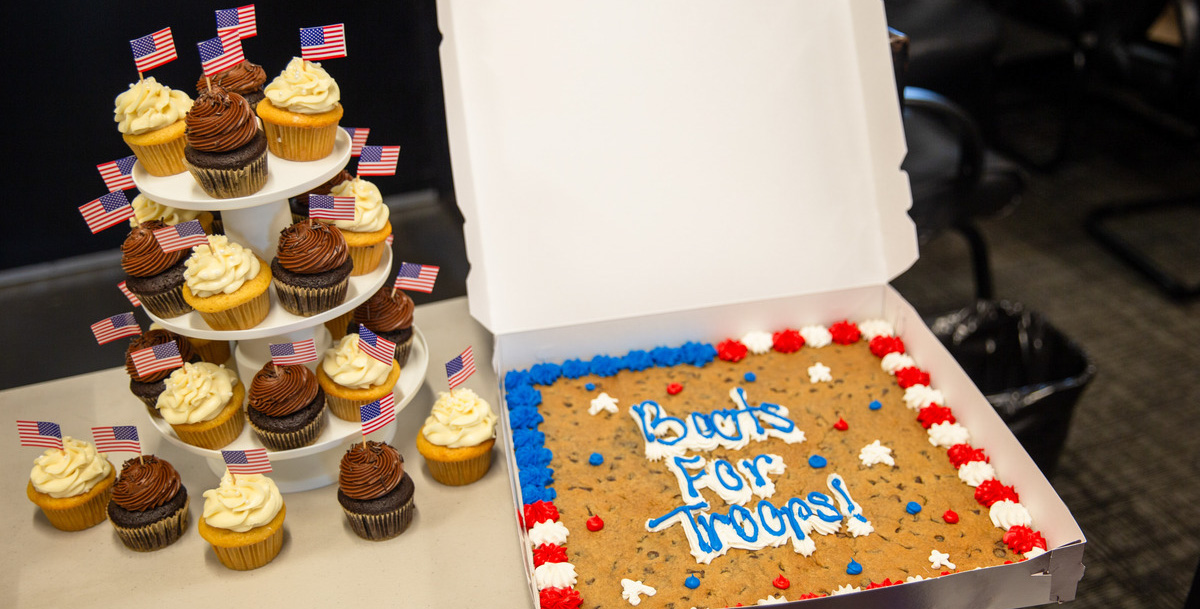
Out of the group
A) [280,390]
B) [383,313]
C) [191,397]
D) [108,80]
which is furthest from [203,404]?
[108,80]

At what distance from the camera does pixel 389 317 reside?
1767 mm

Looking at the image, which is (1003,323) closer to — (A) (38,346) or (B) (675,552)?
(B) (675,552)

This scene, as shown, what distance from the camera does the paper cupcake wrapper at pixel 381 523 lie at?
1602 mm

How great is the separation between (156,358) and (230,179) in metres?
0.38

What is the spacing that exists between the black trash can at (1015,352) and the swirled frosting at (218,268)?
1807 millimetres

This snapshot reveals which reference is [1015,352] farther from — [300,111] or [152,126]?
[152,126]

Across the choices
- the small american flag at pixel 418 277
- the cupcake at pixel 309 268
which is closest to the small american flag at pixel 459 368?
the small american flag at pixel 418 277

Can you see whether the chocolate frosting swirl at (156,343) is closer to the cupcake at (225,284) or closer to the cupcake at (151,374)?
the cupcake at (151,374)

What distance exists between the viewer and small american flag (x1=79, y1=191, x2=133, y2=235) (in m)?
1.55

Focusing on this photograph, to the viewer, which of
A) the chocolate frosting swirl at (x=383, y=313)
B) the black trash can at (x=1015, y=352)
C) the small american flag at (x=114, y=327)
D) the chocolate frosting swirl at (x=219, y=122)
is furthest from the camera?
the black trash can at (x=1015, y=352)

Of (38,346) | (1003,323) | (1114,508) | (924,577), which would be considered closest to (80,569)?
(38,346)

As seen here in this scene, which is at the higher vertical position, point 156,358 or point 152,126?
point 152,126

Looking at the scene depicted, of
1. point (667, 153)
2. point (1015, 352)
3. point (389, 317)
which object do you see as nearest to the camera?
point (389, 317)

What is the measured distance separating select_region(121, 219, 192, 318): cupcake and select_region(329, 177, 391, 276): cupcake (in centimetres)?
27
